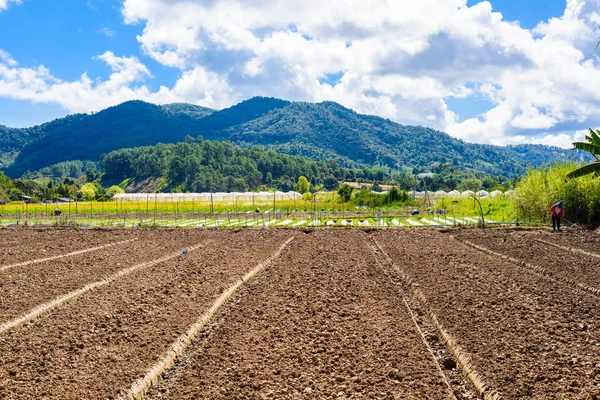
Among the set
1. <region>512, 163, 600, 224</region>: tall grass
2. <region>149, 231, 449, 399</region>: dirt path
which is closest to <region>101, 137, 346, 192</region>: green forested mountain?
<region>512, 163, 600, 224</region>: tall grass

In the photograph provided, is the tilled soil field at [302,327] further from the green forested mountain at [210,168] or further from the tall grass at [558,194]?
the green forested mountain at [210,168]

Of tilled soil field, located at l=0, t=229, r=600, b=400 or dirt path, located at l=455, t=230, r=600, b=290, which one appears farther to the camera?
dirt path, located at l=455, t=230, r=600, b=290

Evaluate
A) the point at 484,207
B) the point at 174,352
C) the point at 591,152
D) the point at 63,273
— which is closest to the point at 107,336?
the point at 174,352

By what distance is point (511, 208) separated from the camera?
28562 millimetres

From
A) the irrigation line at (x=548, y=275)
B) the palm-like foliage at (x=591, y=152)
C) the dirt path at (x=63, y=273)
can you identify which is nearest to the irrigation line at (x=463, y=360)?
the irrigation line at (x=548, y=275)

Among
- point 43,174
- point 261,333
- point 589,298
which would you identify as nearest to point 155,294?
point 261,333

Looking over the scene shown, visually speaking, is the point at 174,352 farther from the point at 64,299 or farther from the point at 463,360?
the point at 64,299

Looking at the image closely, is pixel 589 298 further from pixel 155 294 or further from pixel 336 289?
pixel 155 294

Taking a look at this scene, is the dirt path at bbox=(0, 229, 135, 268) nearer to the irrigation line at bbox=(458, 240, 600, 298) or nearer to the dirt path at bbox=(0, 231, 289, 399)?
the dirt path at bbox=(0, 231, 289, 399)

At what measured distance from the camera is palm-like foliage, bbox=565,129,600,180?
886 inches

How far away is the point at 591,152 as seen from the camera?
22828mm

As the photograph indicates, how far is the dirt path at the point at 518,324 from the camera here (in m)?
5.54

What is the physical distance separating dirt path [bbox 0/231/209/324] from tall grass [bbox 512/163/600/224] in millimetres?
17737

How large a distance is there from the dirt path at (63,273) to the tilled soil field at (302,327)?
67 mm
